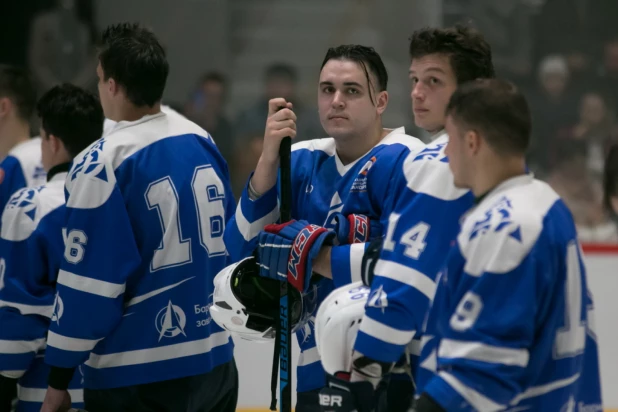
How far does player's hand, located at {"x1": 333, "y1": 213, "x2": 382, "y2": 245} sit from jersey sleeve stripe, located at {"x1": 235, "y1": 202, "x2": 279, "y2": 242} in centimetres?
23

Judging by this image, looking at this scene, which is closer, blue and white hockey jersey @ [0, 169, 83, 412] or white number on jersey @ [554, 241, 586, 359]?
white number on jersey @ [554, 241, 586, 359]

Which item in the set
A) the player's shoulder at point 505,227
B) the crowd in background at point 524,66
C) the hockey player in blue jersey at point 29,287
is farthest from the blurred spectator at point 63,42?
the player's shoulder at point 505,227

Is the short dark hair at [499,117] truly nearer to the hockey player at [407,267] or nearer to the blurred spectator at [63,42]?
the hockey player at [407,267]

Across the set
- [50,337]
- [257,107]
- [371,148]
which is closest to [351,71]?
[371,148]

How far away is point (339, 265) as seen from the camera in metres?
2.13

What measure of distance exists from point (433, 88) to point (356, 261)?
0.39m

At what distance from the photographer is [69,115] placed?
2.84 m

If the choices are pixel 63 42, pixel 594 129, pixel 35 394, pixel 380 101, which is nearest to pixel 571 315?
pixel 380 101

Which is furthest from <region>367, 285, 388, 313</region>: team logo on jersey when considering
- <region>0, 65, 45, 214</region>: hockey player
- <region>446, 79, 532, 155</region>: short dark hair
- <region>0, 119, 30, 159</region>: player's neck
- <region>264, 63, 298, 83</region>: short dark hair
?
<region>264, 63, 298, 83</region>: short dark hair

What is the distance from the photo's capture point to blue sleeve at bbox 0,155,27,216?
132 inches

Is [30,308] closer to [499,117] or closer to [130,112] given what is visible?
[130,112]

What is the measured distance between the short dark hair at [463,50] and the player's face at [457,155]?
1.14ft

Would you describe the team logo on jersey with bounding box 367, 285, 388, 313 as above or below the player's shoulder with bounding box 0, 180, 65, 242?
below

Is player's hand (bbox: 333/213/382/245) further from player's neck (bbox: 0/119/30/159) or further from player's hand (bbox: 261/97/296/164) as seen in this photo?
player's neck (bbox: 0/119/30/159)
